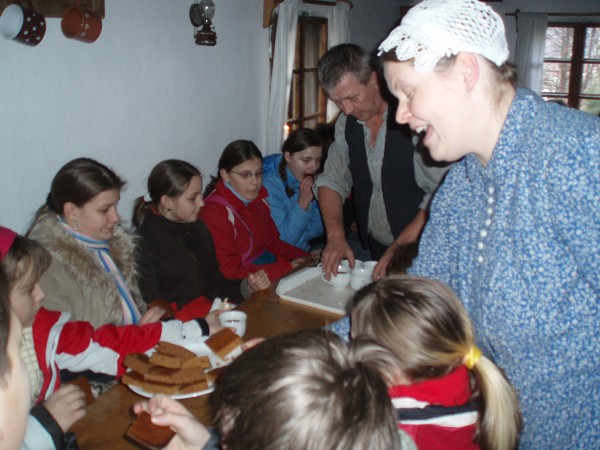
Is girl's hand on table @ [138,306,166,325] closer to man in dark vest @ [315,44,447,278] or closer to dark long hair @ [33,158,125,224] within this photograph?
dark long hair @ [33,158,125,224]

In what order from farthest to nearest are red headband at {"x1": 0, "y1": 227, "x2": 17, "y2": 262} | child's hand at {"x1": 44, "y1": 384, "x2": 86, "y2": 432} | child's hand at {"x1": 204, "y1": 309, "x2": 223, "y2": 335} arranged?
child's hand at {"x1": 204, "y1": 309, "x2": 223, "y2": 335} → red headband at {"x1": 0, "y1": 227, "x2": 17, "y2": 262} → child's hand at {"x1": 44, "y1": 384, "x2": 86, "y2": 432}

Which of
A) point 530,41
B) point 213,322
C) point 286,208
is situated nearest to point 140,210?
point 213,322

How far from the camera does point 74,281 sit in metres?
2.04

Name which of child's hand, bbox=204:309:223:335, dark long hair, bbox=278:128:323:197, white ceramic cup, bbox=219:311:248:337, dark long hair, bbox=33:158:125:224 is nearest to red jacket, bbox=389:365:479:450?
white ceramic cup, bbox=219:311:248:337

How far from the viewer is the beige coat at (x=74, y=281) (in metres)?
1.99

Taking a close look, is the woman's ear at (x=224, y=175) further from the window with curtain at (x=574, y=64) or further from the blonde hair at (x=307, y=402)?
the window with curtain at (x=574, y=64)

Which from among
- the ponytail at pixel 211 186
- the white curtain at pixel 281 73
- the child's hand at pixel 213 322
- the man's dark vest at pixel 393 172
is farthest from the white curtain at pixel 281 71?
the child's hand at pixel 213 322

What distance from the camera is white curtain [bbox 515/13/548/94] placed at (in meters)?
7.39

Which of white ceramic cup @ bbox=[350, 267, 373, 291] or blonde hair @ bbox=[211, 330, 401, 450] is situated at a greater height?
blonde hair @ bbox=[211, 330, 401, 450]

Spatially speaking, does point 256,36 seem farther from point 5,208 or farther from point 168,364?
point 168,364

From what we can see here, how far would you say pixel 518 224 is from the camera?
106 centimetres

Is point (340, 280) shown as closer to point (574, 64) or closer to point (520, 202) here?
point (520, 202)

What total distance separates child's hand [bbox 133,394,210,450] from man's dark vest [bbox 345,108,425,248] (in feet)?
5.47

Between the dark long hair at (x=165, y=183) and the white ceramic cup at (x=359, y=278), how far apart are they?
1.00m
